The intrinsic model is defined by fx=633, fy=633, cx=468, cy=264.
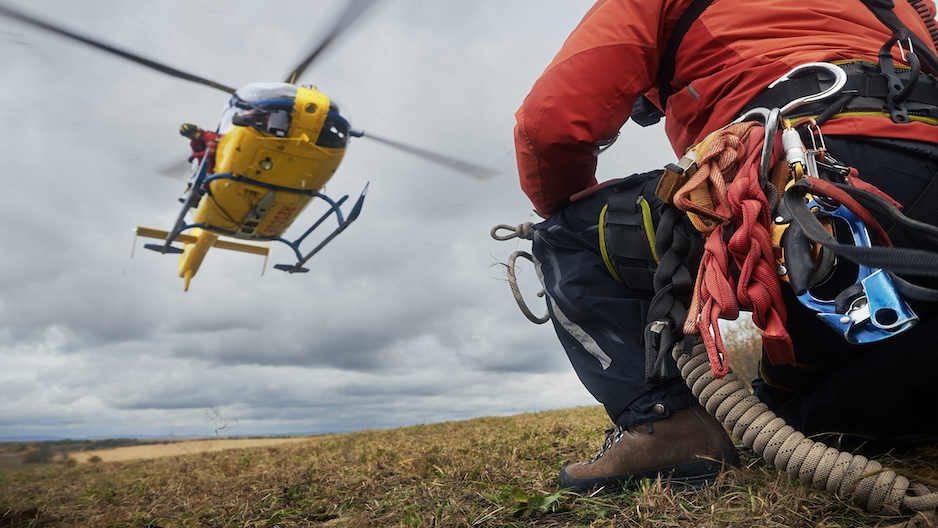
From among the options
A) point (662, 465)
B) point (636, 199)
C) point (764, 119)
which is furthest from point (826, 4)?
point (662, 465)

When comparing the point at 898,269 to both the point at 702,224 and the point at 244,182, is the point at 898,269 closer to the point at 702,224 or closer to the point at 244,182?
the point at 702,224

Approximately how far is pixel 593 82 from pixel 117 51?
11.6m

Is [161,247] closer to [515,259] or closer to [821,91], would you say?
[515,259]

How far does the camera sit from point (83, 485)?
5.96 metres

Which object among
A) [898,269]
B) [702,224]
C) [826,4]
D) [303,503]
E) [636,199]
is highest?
[826,4]

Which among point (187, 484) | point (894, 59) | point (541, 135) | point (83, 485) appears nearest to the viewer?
point (894, 59)

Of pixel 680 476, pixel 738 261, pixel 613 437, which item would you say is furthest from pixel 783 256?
pixel 613 437

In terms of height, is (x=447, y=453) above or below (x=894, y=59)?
below

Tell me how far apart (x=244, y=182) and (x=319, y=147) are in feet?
5.35

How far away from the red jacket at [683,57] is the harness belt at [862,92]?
82 millimetres

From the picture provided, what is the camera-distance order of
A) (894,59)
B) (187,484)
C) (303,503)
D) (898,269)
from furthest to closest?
(187,484) → (303,503) → (894,59) → (898,269)

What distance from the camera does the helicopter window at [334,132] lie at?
1198 centimetres

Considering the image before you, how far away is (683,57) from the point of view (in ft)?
7.34

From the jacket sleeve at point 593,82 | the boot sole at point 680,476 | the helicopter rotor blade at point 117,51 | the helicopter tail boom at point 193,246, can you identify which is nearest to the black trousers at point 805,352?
the boot sole at point 680,476
